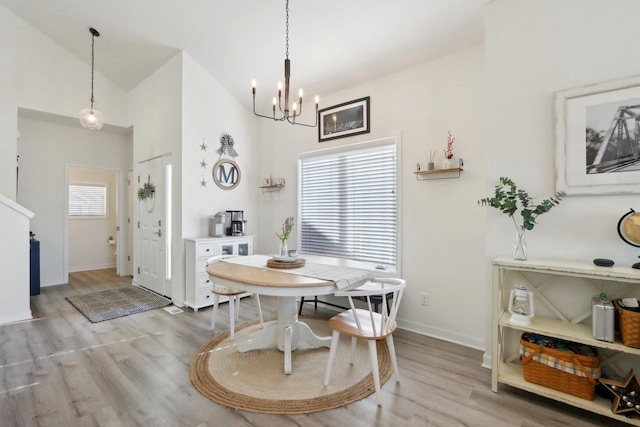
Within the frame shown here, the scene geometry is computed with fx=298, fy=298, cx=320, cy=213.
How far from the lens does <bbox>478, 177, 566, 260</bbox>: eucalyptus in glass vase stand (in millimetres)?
2084

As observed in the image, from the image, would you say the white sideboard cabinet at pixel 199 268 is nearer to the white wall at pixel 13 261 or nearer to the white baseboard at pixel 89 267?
the white wall at pixel 13 261

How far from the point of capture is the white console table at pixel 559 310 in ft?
5.84

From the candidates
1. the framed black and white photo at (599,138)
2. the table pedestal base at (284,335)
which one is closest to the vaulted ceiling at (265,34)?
the framed black and white photo at (599,138)

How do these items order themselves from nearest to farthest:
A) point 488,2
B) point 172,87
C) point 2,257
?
point 488,2 < point 2,257 < point 172,87

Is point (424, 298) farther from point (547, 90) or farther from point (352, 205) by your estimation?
point (547, 90)

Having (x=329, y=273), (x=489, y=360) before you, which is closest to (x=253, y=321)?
(x=329, y=273)

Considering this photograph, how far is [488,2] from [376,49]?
1.00 m

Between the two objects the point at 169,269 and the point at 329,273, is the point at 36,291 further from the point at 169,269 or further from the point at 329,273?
the point at 329,273

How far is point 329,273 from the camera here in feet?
7.25

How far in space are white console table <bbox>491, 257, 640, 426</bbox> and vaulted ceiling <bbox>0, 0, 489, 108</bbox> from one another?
6.85ft

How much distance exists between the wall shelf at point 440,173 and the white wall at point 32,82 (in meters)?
4.98

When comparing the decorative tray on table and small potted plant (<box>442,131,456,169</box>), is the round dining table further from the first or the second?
small potted plant (<box>442,131,456,169</box>)

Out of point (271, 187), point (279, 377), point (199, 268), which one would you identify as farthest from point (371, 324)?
point (271, 187)

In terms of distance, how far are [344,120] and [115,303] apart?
387cm
